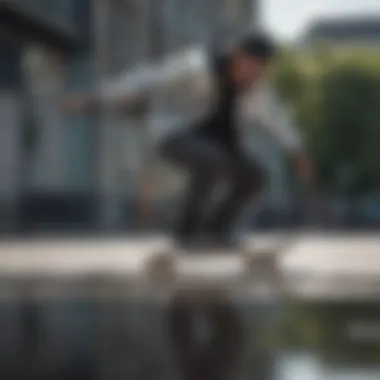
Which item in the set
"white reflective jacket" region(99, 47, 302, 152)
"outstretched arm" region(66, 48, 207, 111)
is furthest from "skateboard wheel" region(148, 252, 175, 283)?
"outstretched arm" region(66, 48, 207, 111)

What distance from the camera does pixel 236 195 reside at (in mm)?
3756

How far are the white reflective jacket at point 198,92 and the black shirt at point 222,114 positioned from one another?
28 mm

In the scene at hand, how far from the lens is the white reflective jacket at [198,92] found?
3.73 meters

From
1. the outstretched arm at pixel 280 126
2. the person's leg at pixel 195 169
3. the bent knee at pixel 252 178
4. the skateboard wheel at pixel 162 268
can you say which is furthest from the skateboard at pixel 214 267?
the outstretched arm at pixel 280 126

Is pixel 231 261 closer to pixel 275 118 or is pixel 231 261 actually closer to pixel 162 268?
pixel 162 268

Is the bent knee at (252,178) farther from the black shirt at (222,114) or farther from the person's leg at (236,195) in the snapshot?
the black shirt at (222,114)

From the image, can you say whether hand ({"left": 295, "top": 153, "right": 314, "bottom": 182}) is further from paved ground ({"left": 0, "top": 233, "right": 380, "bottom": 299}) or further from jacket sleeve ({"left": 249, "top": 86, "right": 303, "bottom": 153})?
paved ground ({"left": 0, "top": 233, "right": 380, "bottom": 299})

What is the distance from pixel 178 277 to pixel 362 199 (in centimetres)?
124

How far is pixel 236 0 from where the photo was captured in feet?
14.1

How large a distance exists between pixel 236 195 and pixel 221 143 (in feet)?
0.61

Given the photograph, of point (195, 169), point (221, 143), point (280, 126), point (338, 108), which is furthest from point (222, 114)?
point (338, 108)

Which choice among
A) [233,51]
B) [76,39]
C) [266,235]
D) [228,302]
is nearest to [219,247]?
[266,235]

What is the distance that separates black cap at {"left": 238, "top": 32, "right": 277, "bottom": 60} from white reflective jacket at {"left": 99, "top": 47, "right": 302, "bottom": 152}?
12 cm

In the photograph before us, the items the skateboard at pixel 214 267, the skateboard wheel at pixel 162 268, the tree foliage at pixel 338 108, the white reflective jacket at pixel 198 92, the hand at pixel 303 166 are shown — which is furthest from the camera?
the tree foliage at pixel 338 108
